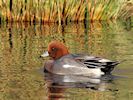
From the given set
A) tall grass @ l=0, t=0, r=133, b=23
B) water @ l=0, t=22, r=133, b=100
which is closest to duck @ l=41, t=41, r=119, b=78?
Result: water @ l=0, t=22, r=133, b=100

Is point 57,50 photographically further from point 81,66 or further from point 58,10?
point 58,10

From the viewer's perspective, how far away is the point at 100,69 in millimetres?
11797

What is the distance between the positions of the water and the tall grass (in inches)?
18.8

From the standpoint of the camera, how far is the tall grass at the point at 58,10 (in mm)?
22109

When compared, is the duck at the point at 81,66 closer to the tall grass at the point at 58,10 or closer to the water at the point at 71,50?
the water at the point at 71,50

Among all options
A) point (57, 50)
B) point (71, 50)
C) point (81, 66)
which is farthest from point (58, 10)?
→ point (81, 66)

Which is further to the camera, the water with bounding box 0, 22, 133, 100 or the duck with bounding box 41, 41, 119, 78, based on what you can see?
the duck with bounding box 41, 41, 119, 78

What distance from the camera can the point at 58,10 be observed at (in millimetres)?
22203

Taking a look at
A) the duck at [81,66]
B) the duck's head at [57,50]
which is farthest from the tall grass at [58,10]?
the duck at [81,66]

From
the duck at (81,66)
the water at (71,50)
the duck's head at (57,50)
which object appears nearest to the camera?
the water at (71,50)

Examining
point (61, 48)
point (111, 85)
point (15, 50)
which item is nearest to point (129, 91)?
point (111, 85)

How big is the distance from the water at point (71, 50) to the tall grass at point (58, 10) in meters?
0.48

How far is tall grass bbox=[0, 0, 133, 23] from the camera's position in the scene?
22.1 m

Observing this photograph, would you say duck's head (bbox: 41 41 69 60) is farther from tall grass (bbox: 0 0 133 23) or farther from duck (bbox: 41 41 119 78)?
tall grass (bbox: 0 0 133 23)
